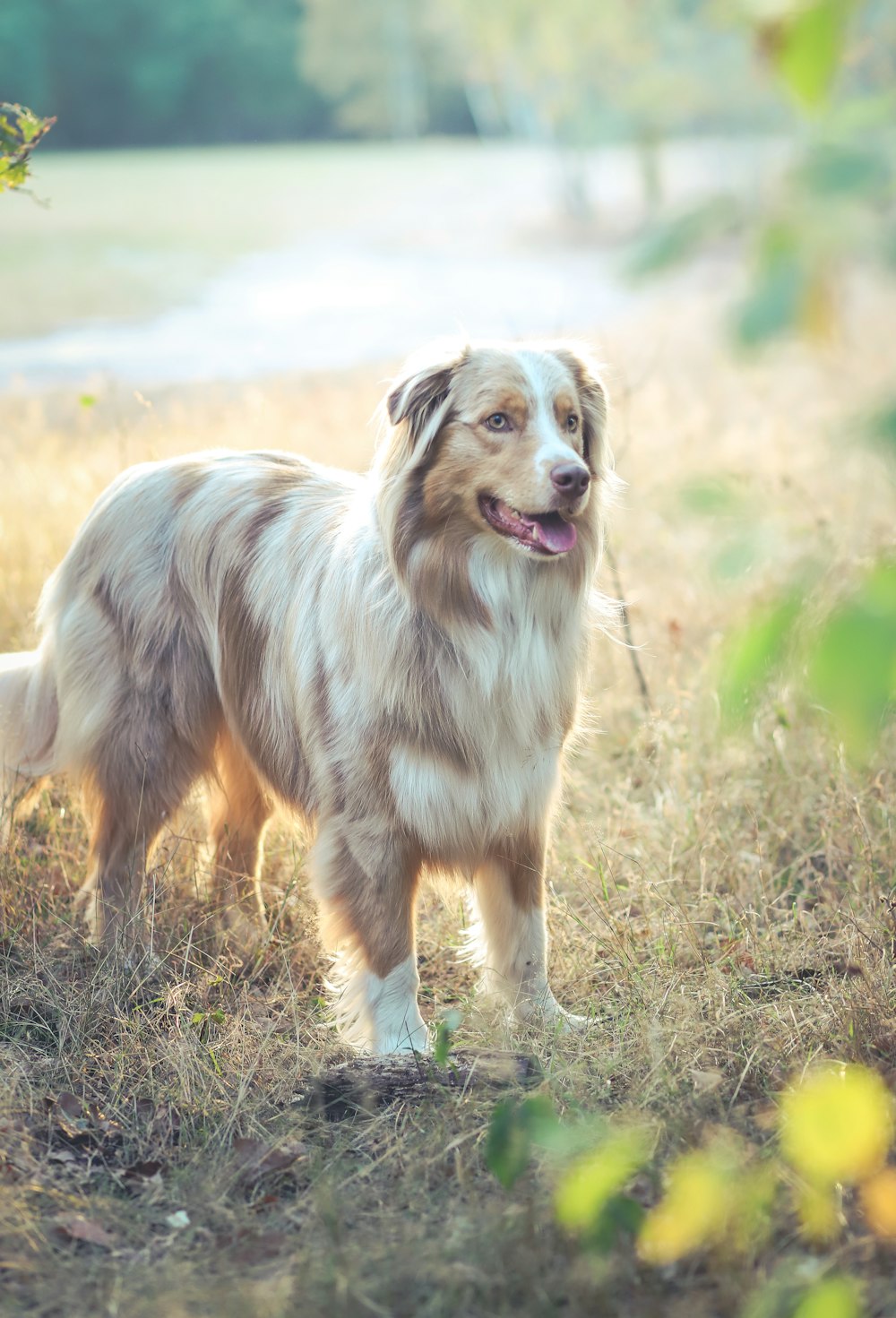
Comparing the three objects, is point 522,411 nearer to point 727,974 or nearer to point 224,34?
point 727,974

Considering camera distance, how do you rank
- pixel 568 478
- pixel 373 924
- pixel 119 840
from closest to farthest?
1. pixel 568 478
2. pixel 373 924
3. pixel 119 840

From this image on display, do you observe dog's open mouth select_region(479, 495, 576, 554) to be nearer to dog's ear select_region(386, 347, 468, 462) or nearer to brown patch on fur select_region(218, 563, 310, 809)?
dog's ear select_region(386, 347, 468, 462)

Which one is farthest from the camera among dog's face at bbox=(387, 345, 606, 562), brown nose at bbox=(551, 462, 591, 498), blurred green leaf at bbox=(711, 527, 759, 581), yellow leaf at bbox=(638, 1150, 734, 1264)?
dog's face at bbox=(387, 345, 606, 562)

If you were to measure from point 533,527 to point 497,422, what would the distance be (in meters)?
0.29

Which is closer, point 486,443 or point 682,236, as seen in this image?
point 682,236

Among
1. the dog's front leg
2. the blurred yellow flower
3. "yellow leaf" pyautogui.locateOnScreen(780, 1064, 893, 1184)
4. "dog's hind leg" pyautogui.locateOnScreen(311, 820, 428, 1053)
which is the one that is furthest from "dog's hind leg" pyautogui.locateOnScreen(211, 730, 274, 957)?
"yellow leaf" pyautogui.locateOnScreen(780, 1064, 893, 1184)

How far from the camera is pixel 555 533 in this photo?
122 inches

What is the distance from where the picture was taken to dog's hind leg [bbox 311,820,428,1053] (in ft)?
10.7

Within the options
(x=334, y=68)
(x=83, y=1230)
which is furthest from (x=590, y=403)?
(x=334, y=68)

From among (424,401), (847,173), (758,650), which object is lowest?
(424,401)

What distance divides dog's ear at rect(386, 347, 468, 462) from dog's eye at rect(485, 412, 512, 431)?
115mm

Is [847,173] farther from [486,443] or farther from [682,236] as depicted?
[486,443]

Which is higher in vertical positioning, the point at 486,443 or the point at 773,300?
the point at 773,300

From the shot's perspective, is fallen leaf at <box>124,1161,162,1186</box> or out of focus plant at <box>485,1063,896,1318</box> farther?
fallen leaf at <box>124,1161,162,1186</box>
